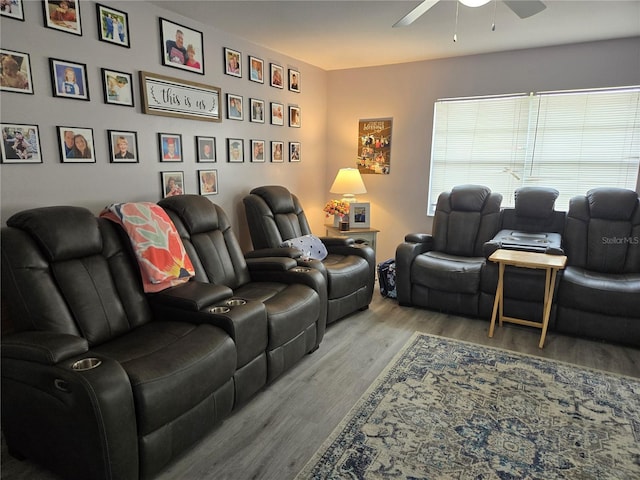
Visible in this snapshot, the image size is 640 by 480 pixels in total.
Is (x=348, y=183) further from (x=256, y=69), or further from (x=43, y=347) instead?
(x=43, y=347)

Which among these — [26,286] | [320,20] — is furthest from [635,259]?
[26,286]

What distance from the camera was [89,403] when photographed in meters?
1.52

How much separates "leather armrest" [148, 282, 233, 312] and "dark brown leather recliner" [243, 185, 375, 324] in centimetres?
94

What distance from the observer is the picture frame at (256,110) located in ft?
12.6

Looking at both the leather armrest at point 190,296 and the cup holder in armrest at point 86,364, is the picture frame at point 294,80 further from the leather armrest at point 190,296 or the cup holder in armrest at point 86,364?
the cup holder in armrest at point 86,364

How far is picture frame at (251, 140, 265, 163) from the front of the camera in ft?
12.8

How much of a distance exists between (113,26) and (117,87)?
37cm

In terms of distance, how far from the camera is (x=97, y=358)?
1668 millimetres

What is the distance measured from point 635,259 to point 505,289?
3.59ft

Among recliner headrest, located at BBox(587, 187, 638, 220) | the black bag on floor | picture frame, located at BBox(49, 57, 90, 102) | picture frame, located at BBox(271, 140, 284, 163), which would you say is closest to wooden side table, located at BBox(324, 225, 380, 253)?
the black bag on floor

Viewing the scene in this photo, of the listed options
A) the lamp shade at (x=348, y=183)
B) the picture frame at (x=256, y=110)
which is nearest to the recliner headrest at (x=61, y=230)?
the picture frame at (x=256, y=110)

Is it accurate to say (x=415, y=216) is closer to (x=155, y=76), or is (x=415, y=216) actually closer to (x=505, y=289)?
(x=505, y=289)

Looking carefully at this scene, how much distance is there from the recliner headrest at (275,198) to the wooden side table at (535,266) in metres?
1.86

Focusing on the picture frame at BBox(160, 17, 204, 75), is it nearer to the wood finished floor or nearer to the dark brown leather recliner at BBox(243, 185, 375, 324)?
the dark brown leather recliner at BBox(243, 185, 375, 324)
